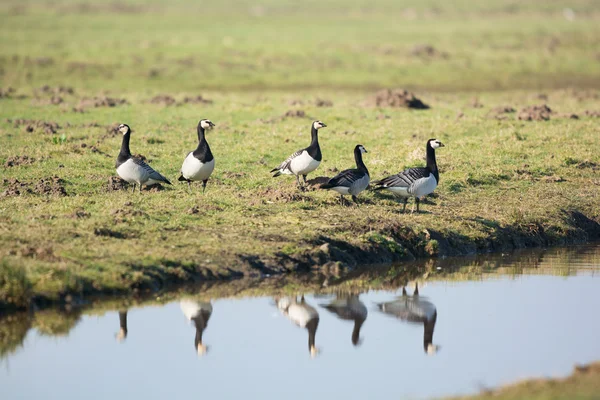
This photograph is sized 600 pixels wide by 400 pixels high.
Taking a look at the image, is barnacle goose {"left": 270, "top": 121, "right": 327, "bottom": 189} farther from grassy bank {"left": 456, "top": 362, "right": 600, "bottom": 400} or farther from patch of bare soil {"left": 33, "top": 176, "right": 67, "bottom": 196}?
grassy bank {"left": 456, "top": 362, "right": 600, "bottom": 400}

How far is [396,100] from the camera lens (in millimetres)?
36875

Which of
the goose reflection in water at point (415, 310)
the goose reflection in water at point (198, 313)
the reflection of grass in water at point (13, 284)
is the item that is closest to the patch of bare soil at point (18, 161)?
the reflection of grass in water at point (13, 284)

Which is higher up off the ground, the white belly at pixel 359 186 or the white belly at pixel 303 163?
the white belly at pixel 303 163

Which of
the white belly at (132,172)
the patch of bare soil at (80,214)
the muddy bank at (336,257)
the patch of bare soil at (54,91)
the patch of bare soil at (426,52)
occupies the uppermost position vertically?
the patch of bare soil at (426,52)

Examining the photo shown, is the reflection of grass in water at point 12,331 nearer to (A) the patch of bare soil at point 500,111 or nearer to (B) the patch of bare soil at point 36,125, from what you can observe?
(B) the patch of bare soil at point 36,125

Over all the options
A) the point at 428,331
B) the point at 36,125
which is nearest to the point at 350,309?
the point at 428,331

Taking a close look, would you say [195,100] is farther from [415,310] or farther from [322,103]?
[415,310]

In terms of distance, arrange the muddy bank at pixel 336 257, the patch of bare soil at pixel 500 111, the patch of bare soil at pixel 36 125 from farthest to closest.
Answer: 1. the patch of bare soil at pixel 500 111
2. the patch of bare soil at pixel 36 125
3. the muddy bank at pixel 336 257

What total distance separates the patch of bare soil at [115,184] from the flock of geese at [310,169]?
0.99 feet

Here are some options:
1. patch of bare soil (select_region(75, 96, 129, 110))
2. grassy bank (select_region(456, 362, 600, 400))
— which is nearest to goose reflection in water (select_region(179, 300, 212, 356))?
grassy bank (select_region(456, 362, 600, 400))

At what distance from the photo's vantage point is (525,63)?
196ft

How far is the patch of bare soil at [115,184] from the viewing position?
21.2 meters

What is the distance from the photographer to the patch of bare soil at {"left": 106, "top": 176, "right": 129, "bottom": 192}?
21.2 m

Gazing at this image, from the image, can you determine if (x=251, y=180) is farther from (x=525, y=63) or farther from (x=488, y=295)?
(x=525, y=63)
